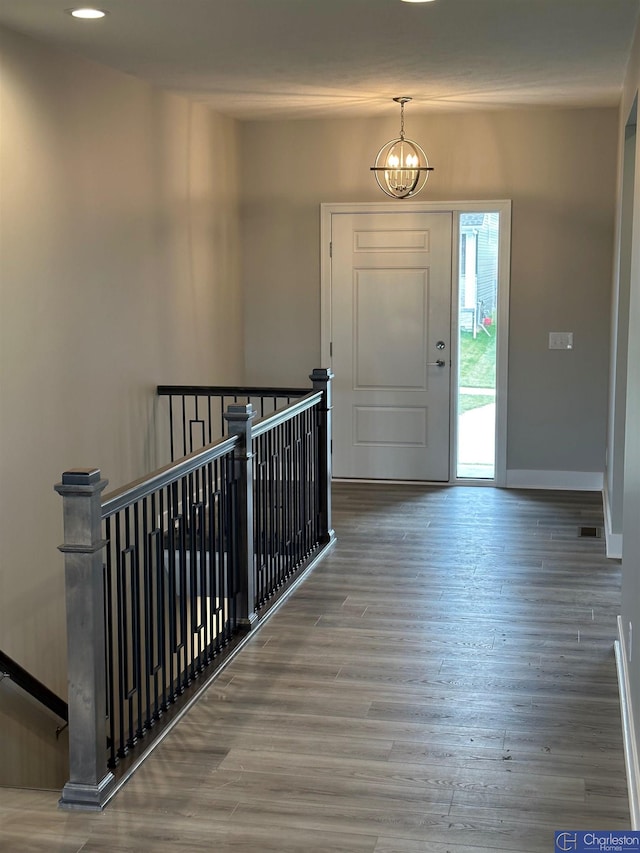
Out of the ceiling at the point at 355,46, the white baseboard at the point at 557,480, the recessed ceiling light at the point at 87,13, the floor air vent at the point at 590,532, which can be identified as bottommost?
the floor air vent at the point at 590,532

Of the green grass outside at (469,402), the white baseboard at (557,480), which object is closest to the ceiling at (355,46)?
the green grass outside at (469,402)

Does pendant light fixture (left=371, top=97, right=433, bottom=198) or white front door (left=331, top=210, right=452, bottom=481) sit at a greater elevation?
pendant light fixture (left=371, top=97, right=433, bottom=198)

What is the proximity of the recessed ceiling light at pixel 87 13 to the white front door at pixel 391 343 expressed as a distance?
3.49m

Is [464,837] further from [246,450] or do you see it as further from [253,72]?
[253,72]

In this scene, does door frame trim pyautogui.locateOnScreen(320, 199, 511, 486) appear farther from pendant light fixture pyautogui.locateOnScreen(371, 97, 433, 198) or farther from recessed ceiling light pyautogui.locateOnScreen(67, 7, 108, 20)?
recessed ceiling light pyautogui.locateOnScreen(67, 7, 108, 20)

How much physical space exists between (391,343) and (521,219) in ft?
4.36

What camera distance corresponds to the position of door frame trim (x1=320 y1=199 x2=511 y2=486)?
7285mm

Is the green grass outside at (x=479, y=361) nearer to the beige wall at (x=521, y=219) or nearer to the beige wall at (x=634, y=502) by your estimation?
the beige wall at (x=521, y=219)

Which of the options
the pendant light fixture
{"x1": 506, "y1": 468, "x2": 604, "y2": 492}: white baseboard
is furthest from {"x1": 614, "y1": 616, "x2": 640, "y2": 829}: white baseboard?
the pendant light fixture

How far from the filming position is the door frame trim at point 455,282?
287 inches

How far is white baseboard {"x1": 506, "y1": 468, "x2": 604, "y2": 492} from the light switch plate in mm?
949

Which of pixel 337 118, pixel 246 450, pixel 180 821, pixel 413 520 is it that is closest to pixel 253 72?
pixel 337 118

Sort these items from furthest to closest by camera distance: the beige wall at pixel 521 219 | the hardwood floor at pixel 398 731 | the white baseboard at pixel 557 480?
1. the white baseboard at pixel 557 480
2. the beige wall at pixel 521 219
3. the hardwood floor at pixel 398 731

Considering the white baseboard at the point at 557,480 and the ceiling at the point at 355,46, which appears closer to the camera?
the ceiling at the point at 355,46
